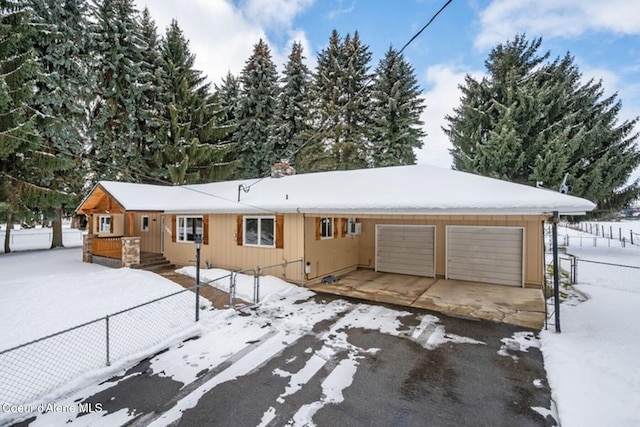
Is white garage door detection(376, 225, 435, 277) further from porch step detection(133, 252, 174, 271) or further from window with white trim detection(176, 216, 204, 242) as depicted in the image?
porch step detection(133, 252, 174, 271)

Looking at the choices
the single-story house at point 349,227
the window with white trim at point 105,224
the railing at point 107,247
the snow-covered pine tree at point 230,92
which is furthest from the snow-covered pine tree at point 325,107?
the railing at point 107,247

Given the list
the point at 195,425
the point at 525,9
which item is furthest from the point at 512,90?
the point at 195,425

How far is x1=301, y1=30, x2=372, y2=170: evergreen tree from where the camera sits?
2125 cm

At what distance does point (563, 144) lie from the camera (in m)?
14.8

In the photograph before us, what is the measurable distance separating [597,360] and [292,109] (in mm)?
20811

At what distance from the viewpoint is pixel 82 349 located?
16.4 feet

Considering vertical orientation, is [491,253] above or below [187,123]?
below

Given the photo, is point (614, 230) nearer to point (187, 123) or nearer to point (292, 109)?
point (292, 109)

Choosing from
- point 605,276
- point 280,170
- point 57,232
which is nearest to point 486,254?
point 605,276

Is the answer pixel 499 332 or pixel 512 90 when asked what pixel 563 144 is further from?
pixel 499 332

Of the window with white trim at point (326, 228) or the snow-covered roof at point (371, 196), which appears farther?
the window with white trim at point (326, 228)

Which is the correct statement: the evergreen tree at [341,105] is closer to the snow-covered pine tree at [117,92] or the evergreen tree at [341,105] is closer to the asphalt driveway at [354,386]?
the snow-covered pine tree at [117,92]

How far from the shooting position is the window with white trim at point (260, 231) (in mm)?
9898

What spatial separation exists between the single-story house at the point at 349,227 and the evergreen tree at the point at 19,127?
3580mm
